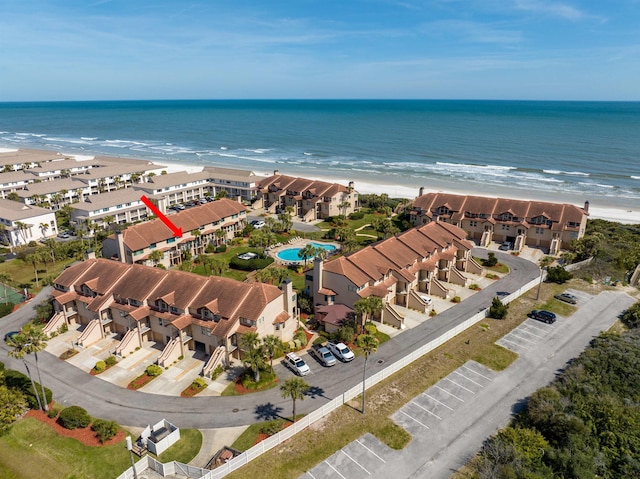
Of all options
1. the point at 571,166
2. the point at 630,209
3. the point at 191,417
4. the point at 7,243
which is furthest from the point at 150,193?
the point at 571,166

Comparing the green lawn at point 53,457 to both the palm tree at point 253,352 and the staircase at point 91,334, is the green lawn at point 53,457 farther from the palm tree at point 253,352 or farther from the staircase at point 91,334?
the staircase at point 91,334

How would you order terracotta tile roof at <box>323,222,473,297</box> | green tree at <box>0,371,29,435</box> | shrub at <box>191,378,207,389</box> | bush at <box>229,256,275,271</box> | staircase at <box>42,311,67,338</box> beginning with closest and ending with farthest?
green tree at <box>0,371,29,435</box>
shrub at <box>191,378,207,389</box>
staircase at <box>42,311,67,338</box>
terracotta tile roof at <box>323,222,473,297</box>
bush at <box>229,256,275,271</box>

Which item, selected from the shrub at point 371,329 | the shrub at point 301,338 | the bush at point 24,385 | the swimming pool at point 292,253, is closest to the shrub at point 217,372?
the shrub at point 301,338

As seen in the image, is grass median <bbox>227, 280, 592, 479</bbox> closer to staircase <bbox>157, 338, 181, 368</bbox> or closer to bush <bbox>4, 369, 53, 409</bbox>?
staircase <bbox>157, 338, 181, 368</bbox>

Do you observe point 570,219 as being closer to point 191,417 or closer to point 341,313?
point 341,313

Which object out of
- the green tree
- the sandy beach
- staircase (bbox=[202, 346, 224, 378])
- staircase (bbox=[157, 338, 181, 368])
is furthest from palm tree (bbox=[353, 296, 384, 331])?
the sandy beach

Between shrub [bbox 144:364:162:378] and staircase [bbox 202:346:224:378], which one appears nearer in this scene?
staircase [bbox 202:346:224:378]
